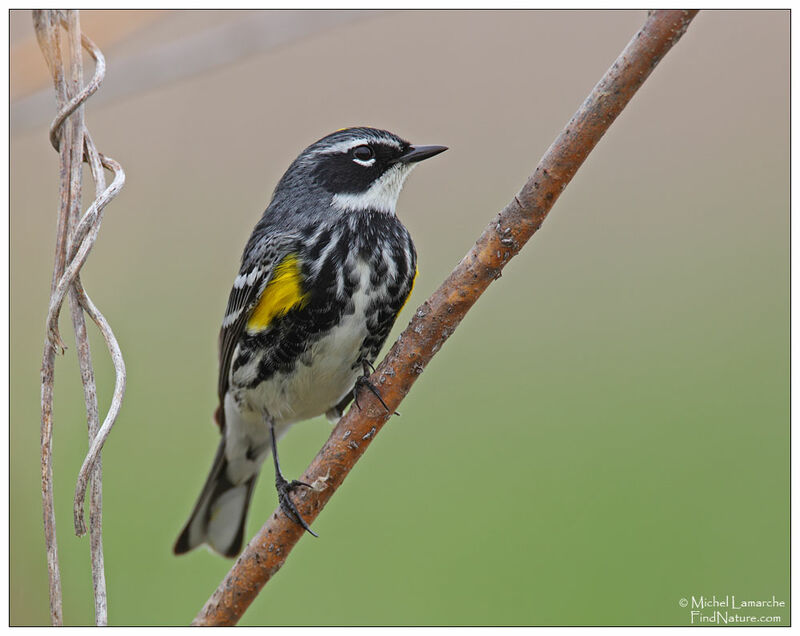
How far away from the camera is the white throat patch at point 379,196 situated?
2686 mm

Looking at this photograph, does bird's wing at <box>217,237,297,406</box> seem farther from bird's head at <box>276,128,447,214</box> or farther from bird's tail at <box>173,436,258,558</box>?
bird's tail at <box>173,436,258,558</box>

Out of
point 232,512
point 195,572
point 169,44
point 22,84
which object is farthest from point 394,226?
point 195,572

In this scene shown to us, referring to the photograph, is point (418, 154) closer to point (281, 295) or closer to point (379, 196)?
point (379, 196)

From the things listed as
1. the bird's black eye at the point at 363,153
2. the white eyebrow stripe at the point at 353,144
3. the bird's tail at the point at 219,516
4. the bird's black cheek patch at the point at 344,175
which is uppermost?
the white eyebrow stripe at the point at 353,144

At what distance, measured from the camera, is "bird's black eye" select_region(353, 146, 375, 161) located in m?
2.74

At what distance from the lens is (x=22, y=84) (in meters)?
2.03

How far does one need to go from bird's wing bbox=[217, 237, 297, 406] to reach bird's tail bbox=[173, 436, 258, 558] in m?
0.62

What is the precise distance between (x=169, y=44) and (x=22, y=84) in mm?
417

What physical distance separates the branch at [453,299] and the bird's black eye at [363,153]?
3.61 ft

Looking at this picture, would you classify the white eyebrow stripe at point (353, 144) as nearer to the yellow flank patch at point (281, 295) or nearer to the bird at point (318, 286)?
the bird at point (318, 286)

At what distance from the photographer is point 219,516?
10.4 ft

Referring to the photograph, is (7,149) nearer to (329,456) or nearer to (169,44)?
(169,44)

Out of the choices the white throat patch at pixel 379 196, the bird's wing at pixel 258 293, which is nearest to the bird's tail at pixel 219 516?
the bird's wing at pixel 258 293

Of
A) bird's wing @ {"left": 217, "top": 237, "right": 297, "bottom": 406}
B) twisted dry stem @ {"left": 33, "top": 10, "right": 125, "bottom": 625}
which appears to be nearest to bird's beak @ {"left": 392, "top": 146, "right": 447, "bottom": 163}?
bird's wing @ {"left": 217, "top": 237, "right": 297, "bottom": 406}
